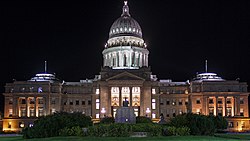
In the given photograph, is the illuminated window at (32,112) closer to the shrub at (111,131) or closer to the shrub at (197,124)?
the shrub at (197,124)

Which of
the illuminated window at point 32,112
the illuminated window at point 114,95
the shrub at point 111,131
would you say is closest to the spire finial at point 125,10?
the illuminated window at point 114,95

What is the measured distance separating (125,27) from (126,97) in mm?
31232

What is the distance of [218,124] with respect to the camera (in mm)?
76250

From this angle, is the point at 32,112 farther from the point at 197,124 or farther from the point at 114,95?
the point at 197,124

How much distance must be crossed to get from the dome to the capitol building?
2250 centimetres

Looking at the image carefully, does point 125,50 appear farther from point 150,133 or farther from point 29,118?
point 150,133

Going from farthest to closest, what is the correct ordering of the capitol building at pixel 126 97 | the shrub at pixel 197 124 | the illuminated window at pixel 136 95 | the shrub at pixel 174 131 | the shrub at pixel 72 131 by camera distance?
the illuminated window at pixel 136 95
the capitol building at pixel 126 97
the shrub at pixel 197 124
the shrub at pixel 174 131
the shrub at pixel 72 131

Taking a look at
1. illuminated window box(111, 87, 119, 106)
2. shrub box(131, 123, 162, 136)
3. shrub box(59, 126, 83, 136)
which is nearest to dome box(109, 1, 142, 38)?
illuminated window box(111, 87, 119, 106)

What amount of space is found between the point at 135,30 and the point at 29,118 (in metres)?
49.9

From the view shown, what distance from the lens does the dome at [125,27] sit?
504 ft

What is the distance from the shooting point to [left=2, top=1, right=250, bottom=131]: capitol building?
13056cm

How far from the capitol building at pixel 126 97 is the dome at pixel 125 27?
2250cm

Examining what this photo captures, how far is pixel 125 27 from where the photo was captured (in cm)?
15400

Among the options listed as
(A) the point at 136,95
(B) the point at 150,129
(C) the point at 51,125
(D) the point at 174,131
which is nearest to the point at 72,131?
(C) the point at 51,125
